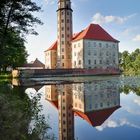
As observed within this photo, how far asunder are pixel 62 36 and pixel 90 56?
9.92 meters

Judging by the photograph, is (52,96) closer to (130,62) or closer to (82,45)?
(82,45)

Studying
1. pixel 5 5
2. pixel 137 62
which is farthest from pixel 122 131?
pixel 137 62

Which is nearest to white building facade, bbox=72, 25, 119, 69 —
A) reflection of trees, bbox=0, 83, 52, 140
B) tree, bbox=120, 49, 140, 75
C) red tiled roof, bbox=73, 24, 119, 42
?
red tiled roof, bbox=73, 24, 119, 42

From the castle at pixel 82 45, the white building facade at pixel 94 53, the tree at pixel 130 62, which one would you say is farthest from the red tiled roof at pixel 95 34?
the tree at pixel 130 62

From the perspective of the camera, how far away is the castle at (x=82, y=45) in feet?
248

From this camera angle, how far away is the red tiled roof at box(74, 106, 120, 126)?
10.7 metres

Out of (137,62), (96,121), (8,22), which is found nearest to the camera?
(96,121)

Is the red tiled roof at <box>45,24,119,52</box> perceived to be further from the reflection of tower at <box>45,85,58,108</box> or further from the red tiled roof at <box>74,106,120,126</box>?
the red tiled roof at <box>74,106,120,126</box>

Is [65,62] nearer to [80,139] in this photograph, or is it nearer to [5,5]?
[5,5]

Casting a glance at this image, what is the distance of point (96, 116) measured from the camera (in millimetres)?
12336

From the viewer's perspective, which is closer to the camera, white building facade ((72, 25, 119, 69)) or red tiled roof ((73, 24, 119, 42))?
white building facade ((72, 25, 119, 69))

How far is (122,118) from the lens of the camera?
11.4 meters

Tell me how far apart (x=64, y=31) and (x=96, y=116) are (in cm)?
6556

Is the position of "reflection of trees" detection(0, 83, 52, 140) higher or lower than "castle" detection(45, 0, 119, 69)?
lower
